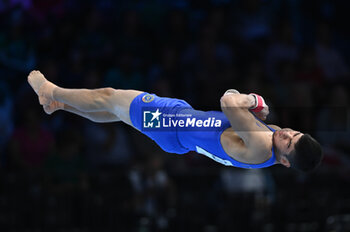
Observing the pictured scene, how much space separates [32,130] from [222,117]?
4.06m

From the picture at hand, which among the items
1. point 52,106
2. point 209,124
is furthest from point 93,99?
point 209,124

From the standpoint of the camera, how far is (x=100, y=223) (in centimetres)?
872

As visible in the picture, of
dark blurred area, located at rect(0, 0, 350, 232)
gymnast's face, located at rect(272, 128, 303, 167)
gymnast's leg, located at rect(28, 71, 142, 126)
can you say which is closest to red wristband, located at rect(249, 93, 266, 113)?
gymnast's face, located at rect(272, 128, 303, 167)

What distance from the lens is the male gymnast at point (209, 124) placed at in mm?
5629

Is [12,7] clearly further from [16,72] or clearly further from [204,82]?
[204,82]

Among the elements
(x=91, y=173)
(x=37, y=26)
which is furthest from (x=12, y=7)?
(x=91, y=173)

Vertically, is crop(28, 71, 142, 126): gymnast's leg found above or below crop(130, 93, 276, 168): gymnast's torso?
above

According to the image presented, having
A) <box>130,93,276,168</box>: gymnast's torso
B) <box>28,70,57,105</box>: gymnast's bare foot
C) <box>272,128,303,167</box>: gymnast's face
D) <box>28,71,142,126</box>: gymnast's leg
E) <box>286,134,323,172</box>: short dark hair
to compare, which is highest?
<box>28,70,57,105</box>: gymnast's bare foot

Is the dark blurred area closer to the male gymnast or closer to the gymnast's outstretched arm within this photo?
the male gymnast

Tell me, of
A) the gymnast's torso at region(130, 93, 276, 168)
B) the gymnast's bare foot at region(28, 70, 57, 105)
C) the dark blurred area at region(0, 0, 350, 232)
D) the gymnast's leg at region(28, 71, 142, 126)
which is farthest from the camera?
the dark blurred area at region(0, 0, 350, 232)

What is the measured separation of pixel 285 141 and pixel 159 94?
4.34m

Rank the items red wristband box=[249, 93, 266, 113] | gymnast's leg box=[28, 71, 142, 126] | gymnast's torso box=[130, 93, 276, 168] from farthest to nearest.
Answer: gymnast's leg box=[28, 71, 142, 126]
gymnast's torso box=[130, 93, 276, 168]
red wristband box=[249, 93, 266, 113]

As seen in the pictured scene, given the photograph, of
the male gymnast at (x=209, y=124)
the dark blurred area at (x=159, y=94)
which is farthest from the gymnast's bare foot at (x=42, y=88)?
the dark blurred area at (x=159, y=94)

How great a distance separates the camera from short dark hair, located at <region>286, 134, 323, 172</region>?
5551mm
